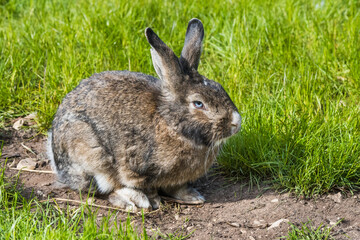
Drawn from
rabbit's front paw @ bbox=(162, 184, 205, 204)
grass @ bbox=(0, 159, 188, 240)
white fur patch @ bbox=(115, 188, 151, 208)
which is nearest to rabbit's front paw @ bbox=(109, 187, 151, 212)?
white fur patch @ bbox=(115, 188, 151, 208)

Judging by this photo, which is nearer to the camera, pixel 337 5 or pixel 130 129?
pixel 130 129

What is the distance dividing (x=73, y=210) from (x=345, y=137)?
2.15m

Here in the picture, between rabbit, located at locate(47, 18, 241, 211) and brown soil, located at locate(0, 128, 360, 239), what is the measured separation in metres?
0.13

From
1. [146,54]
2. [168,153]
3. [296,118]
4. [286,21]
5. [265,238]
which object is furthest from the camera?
[286,21]

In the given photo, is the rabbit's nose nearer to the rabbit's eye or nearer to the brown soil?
the rabbit's eye

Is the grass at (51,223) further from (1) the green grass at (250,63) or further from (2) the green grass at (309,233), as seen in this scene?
(1) the green grass at (250,63)

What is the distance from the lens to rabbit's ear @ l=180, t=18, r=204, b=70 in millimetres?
A: 4508

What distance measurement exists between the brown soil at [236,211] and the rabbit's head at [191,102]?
573mm

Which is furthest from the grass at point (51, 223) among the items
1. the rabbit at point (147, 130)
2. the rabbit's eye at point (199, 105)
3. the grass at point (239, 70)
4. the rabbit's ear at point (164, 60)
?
the rabbit's ear at point (164, 60)

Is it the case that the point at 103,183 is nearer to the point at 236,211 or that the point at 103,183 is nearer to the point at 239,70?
the point at 236,211

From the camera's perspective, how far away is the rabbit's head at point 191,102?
4.25 metres

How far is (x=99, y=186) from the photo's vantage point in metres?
4.64

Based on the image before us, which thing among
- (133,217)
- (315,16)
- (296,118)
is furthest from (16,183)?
(315,16)

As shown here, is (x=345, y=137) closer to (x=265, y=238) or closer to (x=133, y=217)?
(x=265, y=238)
